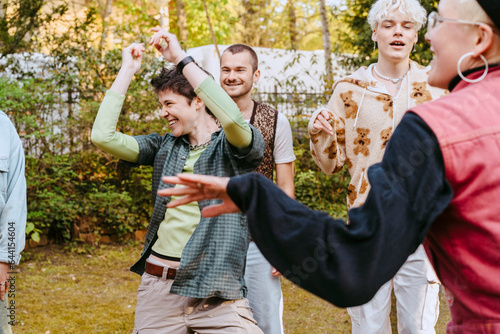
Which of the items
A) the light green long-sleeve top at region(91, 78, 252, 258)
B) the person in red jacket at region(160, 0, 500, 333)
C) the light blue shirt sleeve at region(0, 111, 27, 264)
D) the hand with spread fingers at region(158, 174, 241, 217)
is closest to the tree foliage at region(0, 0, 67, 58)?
the light blue shirt sleeve at region(0, 111, 27, 264)

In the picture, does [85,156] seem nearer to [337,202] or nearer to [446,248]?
[337,202]

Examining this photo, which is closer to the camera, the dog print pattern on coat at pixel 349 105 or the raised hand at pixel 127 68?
the raised hand at pixel 127 68

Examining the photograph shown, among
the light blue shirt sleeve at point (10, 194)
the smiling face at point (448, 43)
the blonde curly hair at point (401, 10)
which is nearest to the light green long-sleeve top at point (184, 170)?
the light blue shirt sleeve at point (10, 194)

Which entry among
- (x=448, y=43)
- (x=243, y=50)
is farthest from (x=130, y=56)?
(x=448, y=43)

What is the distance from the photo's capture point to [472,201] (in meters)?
1.28

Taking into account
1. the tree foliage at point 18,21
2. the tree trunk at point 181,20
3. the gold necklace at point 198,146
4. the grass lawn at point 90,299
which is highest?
the tree trunk at point 181,20

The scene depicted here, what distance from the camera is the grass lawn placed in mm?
5375

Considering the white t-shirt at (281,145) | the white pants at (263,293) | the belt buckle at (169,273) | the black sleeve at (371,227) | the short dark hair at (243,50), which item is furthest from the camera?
the short dark hair at (243,50)

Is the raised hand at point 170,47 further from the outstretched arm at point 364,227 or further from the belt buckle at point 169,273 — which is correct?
the outstretched arm at point 364,227

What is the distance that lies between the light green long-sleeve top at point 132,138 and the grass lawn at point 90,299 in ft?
8.99

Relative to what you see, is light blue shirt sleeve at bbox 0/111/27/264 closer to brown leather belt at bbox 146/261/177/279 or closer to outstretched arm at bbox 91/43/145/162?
outstretched arm at bbox 91/43/145/162

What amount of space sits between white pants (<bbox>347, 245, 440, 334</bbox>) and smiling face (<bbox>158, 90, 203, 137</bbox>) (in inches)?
58.8

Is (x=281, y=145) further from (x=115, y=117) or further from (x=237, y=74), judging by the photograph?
(x=115, y=117)

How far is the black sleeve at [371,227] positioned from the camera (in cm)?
123
